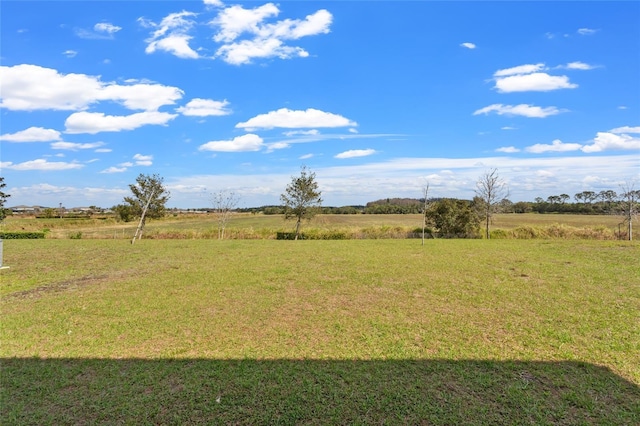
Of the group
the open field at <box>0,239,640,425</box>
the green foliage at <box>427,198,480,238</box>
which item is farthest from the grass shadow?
the green foliage at <box>427,198,480,238</box>

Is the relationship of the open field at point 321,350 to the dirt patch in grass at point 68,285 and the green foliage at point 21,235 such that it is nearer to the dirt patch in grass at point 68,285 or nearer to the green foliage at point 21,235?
the dirt patch in grass at point 68,285

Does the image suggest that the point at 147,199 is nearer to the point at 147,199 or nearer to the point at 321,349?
the point at 147,199

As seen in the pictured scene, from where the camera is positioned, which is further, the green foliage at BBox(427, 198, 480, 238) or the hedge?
the green foliage at BBox(427, 198, 480, 238)

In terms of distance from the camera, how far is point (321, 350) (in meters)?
4.78

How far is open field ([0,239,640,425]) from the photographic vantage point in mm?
3383

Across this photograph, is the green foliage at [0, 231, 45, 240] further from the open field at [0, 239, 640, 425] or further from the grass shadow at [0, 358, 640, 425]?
the grass shadow at [0, 358, 640, 425]

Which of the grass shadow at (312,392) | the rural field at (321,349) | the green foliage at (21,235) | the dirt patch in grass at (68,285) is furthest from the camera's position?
the green foliage at (21,235)

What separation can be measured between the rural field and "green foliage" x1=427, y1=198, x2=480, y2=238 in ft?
54.7

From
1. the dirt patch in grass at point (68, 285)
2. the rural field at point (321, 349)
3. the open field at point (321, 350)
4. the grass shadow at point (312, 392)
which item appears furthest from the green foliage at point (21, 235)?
the grass shadow at point (312, 392)

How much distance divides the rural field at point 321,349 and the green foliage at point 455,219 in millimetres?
16674

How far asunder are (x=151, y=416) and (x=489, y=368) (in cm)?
404

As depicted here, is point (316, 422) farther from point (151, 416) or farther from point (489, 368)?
point (489, 368)

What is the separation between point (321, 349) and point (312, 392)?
1.16 meters

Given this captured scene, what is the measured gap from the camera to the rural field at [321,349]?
11.1 ft
